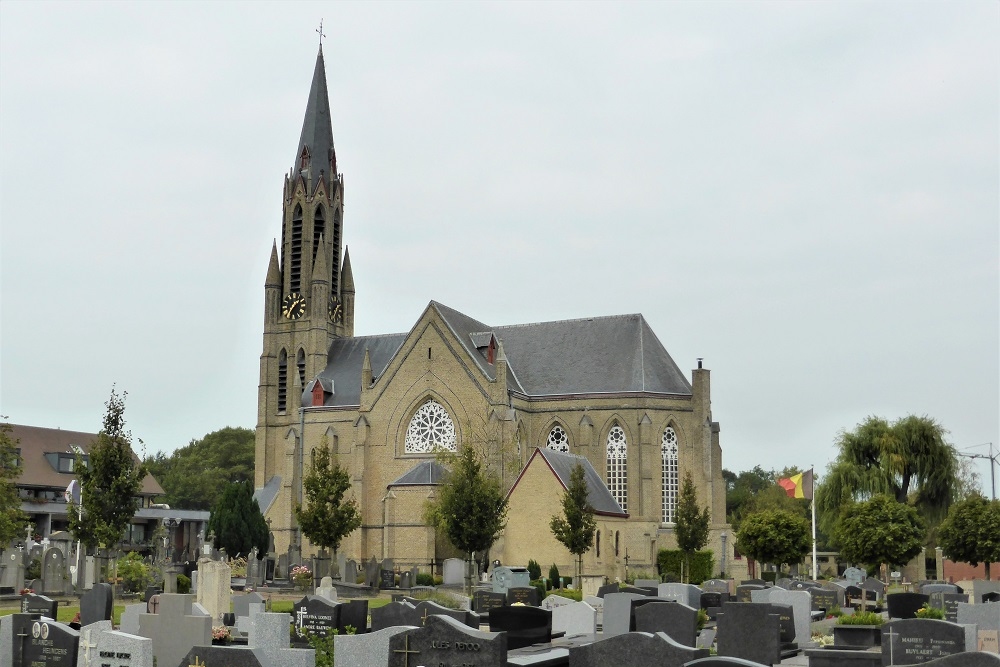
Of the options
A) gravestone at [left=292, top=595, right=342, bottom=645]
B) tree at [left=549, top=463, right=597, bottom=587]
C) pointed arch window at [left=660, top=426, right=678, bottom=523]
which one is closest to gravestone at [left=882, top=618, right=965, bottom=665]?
gravestone at [left=292, top=595, right=342, bottom=645]

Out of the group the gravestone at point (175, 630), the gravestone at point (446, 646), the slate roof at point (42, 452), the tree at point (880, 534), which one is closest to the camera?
the gravestone at point (446, 646)

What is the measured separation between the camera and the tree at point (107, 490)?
33.7 meters

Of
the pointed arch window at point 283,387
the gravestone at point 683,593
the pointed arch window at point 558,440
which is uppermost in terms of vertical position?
the pointed arch window at point 283,387

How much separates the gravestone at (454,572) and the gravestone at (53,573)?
53.6ft

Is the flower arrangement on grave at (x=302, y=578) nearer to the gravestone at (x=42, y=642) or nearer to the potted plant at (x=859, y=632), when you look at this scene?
the potted plant at (x=859, y=632)

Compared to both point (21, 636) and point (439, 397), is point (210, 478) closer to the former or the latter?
point (439, 397)

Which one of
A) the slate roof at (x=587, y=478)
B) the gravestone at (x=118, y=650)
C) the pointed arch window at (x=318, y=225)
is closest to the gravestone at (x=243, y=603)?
the gravestone at (x=118, y=650)

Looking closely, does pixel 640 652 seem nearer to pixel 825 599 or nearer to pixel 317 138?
pixel 825 599

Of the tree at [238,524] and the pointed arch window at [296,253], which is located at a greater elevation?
the pointed arch window at [296,253]

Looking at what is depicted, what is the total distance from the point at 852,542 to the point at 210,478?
68.0 metres

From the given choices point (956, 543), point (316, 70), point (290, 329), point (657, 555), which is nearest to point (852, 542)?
point (956, 543)

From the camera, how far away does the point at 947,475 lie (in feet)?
198

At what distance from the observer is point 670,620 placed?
19.8 metres

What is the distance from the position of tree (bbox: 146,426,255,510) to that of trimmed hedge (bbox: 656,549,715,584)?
178 feet
